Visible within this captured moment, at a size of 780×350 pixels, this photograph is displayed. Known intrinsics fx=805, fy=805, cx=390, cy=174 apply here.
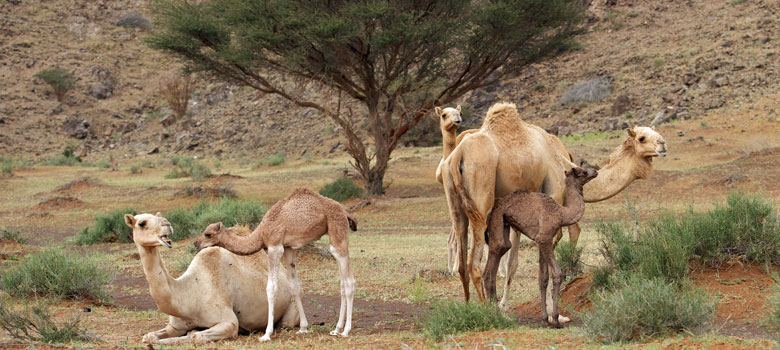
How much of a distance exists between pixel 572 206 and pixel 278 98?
4766 cm

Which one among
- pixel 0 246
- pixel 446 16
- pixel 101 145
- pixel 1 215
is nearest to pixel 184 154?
pixel 101 145

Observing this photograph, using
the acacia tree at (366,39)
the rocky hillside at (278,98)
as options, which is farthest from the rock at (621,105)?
the acacia tree at (366,39)

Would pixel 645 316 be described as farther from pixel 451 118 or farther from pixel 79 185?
pixel 79 185

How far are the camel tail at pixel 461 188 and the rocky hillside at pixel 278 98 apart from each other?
→ 25089mm

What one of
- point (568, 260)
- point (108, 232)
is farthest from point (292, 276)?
point (108, 232)

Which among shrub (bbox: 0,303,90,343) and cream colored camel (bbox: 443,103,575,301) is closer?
shrub (bbox: 0,303,90,343)

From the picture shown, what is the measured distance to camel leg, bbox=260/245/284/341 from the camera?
7316mm

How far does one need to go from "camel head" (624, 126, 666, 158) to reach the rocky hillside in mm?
23697

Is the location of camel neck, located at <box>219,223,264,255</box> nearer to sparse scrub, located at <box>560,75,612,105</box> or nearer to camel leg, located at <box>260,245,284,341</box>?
camel leg, located at <box>260,245,284,341</box>

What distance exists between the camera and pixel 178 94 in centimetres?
5409

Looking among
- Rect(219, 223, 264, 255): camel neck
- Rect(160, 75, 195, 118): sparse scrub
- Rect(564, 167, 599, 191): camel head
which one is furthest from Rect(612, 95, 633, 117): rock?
Rect(219, 223, 264, 255): camel neck

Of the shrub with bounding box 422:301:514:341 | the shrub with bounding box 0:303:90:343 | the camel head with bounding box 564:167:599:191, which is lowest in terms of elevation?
the shrub with bounding box 422:301:514:341

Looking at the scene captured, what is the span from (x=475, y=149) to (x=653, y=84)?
34.5 meters

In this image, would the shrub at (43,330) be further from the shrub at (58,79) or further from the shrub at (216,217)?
the shrub at (58,79)
